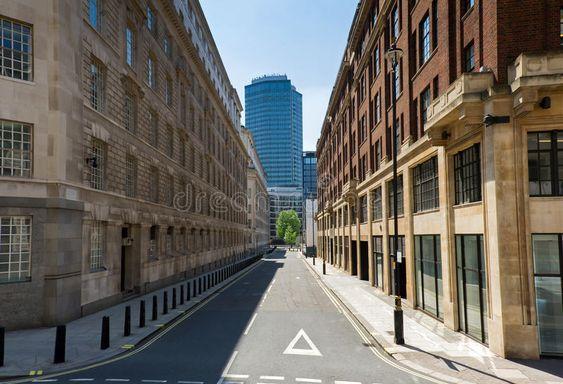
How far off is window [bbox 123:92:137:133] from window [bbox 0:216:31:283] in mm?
10291

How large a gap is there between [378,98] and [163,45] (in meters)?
17.5

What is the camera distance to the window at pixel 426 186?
18.1m

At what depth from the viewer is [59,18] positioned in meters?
17.4

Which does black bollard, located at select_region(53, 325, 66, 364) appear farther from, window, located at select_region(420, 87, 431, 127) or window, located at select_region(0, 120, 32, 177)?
window, located at select_region(420, 87, 431, 127)

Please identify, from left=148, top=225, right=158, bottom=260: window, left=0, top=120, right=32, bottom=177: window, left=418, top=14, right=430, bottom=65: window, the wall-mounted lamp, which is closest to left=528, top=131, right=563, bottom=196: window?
the wall-mounted lamp

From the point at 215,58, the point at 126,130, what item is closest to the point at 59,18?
the point at 126,130

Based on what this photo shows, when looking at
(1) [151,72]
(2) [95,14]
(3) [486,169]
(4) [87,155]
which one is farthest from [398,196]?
(1) [151,72]

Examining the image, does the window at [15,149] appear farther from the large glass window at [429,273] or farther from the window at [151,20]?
the large glass window at [429,273]

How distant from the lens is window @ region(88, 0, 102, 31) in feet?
68.3

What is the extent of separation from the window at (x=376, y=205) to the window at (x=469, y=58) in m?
14.0

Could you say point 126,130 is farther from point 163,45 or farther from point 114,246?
point 163,45

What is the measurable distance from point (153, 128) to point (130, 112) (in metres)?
4.42

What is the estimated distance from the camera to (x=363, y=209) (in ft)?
Answer: 115

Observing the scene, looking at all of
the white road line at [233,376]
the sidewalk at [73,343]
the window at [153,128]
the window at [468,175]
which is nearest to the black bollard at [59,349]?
the sidewalk at [73,343]
